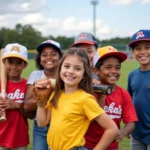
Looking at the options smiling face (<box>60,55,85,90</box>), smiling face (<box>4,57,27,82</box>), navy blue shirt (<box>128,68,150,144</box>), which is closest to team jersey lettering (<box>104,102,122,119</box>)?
navy blue shirt (<box>128,68,150,144</box>)

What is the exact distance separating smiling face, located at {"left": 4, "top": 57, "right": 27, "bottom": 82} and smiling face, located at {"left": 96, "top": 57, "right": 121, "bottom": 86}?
1.08 metres

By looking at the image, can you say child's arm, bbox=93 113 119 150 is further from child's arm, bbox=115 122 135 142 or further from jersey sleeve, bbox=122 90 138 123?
jersey sleeve, bbox=122 90 138 123

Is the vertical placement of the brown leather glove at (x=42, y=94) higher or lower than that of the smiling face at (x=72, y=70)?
lower

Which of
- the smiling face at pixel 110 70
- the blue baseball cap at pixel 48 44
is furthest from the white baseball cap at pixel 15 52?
the smiling face at pixel 110 70

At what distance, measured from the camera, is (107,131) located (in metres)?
2.87

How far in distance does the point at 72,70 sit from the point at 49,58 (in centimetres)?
115

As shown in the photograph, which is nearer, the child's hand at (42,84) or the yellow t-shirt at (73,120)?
the yellow t-shirt at (73,120)

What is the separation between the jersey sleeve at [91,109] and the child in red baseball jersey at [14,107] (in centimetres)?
120

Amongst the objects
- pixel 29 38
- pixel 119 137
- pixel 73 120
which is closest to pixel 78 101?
pixel 73 120

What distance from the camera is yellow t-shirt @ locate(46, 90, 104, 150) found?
9.52 feet

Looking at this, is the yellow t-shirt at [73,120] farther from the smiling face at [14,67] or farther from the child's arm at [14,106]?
the smiling face at [14,67]

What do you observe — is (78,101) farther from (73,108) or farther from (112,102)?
(112,102)

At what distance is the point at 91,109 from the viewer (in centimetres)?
288

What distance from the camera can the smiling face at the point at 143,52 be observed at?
395 cm
